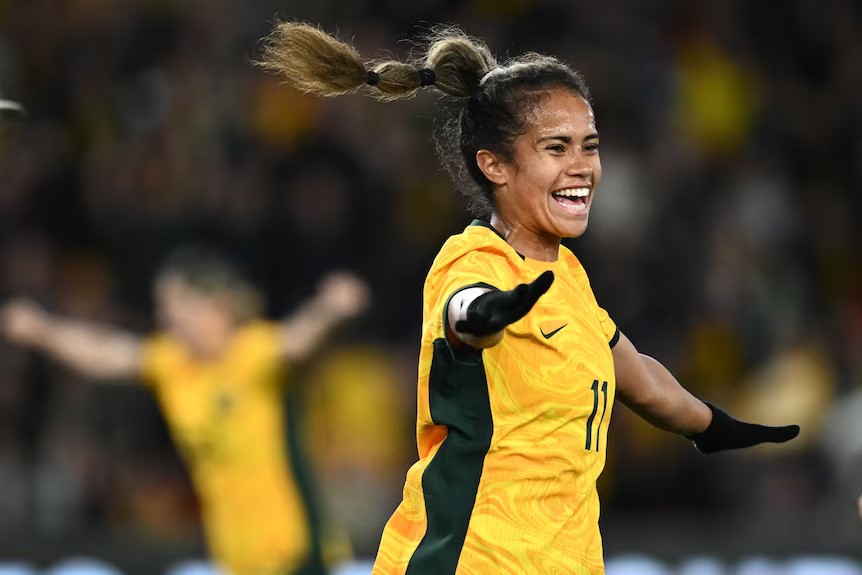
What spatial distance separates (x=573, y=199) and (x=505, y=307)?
66 centimetres

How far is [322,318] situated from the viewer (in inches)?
269

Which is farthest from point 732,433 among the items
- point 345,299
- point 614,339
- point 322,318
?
point 322,318

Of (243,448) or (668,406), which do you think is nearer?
(668,406)

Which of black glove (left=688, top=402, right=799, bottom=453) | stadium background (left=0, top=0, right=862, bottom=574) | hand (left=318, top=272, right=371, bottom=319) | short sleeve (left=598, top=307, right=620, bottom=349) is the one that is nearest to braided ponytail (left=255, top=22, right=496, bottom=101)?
short sleeve (left=598, top=307, right=620, bottom=349)

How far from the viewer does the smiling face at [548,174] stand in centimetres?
341

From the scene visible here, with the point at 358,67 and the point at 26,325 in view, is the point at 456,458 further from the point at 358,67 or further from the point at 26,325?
the point at 26,325

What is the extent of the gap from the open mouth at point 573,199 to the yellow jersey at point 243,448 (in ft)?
12.5

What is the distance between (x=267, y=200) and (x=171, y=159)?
0.83 m

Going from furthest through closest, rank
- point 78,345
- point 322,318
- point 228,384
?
point 78,345
point 228,384
point 322,318

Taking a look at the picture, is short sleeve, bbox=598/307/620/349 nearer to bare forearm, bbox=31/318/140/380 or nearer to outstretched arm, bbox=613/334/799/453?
outstretched arm, bbox=613/334/799/453

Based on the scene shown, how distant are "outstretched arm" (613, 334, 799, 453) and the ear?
500 mm

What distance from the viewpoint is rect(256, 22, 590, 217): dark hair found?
11.3 ft

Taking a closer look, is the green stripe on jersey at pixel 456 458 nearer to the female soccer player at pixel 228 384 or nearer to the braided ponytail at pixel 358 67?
the braided ponytail at pixel 358 67

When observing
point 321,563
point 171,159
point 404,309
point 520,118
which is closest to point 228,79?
point 171,159
